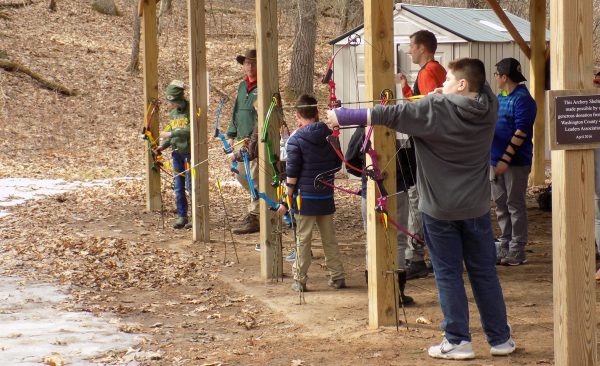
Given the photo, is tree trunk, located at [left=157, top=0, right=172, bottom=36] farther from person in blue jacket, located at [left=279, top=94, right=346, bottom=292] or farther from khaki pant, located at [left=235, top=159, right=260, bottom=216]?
person in blue jacket, located at [left=279, top=94, right=346, bottom=292]

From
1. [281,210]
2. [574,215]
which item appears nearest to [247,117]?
[281,210]

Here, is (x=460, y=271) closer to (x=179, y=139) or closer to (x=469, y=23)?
(x=179, y=139)

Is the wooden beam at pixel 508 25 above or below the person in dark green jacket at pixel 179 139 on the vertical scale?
above

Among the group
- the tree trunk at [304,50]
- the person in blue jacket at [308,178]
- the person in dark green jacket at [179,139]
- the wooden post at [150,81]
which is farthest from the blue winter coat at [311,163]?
the tree trunk at [304,50]

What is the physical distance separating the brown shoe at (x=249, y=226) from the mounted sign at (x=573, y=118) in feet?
21.8

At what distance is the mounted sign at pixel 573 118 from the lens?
4820 millimetres

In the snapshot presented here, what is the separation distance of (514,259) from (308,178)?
87.6 inches

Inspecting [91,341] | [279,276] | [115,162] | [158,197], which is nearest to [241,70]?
[115,162]

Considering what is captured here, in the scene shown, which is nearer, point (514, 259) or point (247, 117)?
point (514, 259)

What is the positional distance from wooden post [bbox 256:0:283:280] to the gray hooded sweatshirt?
3052 mm

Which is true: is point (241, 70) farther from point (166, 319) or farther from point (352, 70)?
point (166, 319)

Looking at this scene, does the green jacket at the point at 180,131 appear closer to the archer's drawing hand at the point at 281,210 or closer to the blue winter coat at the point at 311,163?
the archer's drawing hand at the point at 281,210

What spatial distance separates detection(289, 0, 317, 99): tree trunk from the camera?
22797 millimetres

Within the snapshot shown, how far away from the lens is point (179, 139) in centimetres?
1144
